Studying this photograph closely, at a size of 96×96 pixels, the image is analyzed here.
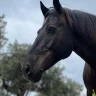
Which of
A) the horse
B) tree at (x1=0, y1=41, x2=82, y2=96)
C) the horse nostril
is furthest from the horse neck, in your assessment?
tree at (x1=0, y1=41, x2=82, y2=96)

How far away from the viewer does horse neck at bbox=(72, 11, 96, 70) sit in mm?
4793

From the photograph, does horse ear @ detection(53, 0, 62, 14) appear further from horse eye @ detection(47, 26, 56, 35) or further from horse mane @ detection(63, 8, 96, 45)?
horse eye @ detection(47, 26, 56, 35)

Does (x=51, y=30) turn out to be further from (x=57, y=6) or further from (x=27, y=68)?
(x=27, y=68)

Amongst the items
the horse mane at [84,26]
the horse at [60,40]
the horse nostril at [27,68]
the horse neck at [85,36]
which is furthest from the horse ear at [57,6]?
the horse nostril at [27,68]

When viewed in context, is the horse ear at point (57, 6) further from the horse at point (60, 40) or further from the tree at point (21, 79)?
the tree at point (21, 79)

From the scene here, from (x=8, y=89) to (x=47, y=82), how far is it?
20.9 feet

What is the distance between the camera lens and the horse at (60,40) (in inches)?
178

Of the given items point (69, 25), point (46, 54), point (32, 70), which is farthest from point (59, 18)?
point (32, 70)

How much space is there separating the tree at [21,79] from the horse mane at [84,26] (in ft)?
145

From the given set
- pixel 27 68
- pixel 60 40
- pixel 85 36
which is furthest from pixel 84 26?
pixel 27 68

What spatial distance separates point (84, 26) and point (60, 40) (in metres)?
0.43

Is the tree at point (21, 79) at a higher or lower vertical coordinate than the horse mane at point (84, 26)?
lower

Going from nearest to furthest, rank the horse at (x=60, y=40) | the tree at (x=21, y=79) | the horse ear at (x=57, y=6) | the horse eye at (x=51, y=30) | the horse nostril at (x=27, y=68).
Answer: the horse nostril at (x=27, y=68), the horse at (x=60, y=40), the horse eye at (x=51, y=30), the horse ear at (x=57, y=6), the tree at (x=21, y=79)

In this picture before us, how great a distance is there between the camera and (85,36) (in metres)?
4.81
